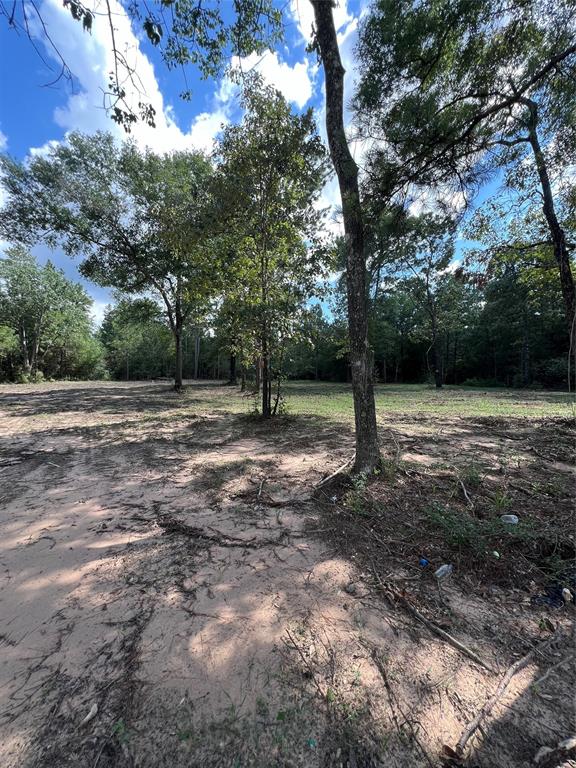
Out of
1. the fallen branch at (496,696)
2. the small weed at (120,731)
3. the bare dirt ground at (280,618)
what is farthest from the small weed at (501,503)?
the small weed at (120,731)

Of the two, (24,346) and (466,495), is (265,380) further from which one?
(24,346)

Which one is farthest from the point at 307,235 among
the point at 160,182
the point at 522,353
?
the point at 522,353

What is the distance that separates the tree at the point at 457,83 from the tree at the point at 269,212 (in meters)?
2.93

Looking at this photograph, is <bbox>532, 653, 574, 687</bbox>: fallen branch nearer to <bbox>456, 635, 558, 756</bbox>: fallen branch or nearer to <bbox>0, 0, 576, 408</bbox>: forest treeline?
<bbox>456, 635, 558, 756</bbox>: fallen branch

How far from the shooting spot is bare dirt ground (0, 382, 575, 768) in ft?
3.99

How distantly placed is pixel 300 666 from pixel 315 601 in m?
0.44

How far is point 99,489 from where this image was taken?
3570mm

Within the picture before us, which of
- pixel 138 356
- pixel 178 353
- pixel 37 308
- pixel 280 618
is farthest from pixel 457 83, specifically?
pixel 138 356

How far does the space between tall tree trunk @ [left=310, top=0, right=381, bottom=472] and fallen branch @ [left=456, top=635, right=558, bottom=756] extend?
2155mm

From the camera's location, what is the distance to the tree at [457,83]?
112 inches

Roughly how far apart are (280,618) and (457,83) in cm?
493

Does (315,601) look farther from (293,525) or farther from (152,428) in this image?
(152,428)

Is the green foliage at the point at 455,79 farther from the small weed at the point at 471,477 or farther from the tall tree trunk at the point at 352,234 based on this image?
the small weed at the point at 471,477

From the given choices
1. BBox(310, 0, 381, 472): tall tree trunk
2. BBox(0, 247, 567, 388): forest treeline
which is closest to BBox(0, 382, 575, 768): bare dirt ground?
BBox(310, 0, 381, 472): tall tree trunk
